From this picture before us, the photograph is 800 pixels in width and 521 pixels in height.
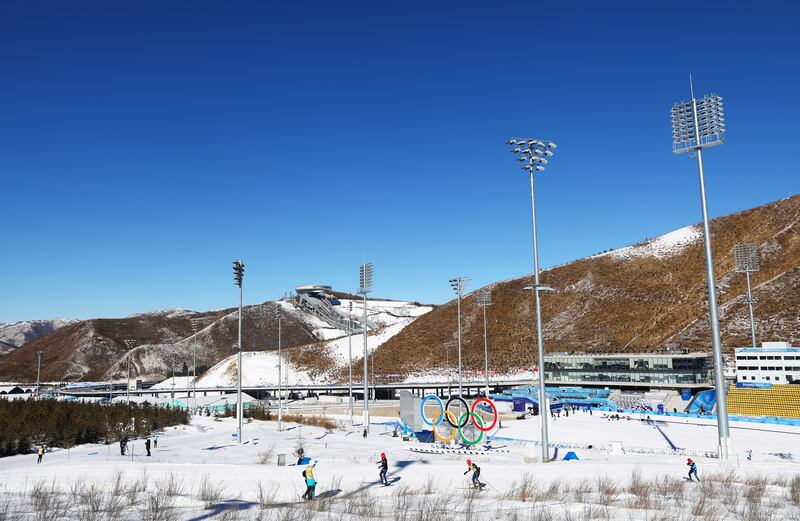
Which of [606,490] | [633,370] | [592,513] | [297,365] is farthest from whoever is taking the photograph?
[297,365]

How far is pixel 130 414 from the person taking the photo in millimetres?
54375

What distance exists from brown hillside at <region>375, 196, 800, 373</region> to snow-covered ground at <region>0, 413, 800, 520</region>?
283 feet

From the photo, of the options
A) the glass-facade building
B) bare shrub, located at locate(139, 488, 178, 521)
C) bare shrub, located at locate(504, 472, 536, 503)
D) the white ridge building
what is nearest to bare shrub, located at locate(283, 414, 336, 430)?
bare shrub, located at locate(504, 472, 536, 503)

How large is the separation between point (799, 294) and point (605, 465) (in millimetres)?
108262

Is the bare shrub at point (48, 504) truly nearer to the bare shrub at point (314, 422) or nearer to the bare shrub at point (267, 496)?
the bare shrub at point (267, 496)

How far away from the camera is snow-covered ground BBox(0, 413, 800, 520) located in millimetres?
16672

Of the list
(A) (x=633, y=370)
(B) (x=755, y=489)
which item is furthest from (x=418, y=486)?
(A) (x=633, y=370)

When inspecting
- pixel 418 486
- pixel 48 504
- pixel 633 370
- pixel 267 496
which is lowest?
pixel 418 486

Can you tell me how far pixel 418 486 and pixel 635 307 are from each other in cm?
13720

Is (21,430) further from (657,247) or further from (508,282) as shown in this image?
(657,247)

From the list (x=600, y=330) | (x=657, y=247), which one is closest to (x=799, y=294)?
(x=600, y=330)

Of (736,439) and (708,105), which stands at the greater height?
(708,105)

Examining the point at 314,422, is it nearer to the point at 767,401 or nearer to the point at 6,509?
the point at 6,509

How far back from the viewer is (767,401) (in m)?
65.8
